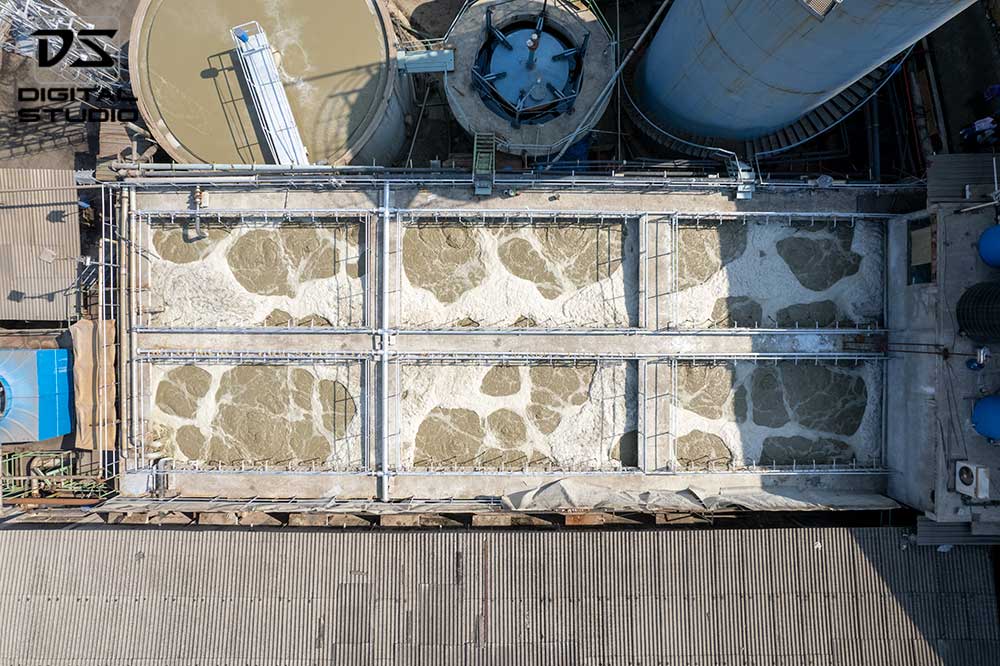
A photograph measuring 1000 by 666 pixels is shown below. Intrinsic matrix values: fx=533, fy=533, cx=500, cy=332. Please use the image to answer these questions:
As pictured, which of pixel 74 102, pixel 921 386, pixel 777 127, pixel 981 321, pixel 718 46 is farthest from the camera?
pixel 74 102

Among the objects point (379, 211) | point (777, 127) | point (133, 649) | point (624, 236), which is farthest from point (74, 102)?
point (777, 127)

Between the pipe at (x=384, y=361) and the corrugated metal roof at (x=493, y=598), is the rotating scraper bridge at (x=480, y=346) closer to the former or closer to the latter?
the pipe at (x=384, y=361)

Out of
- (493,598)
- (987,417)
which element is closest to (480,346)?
(493,598)

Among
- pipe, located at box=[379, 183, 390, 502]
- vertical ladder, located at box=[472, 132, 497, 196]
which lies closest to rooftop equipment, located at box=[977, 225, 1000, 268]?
vertical ladder, located at box=[472, 132, 497, 196]

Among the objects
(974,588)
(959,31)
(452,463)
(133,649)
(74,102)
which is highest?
(959,31)

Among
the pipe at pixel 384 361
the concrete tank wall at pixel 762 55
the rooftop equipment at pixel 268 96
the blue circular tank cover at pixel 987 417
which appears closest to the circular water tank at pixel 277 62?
the rooftop equipment at pixel 268 96

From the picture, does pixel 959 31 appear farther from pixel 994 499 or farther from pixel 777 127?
pixel 994 499
